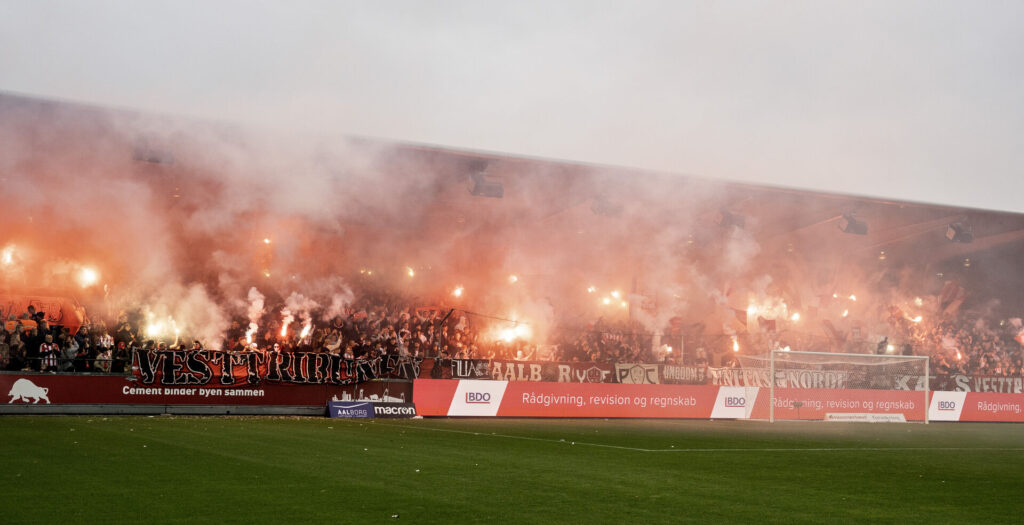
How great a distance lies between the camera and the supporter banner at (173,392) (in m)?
14.9

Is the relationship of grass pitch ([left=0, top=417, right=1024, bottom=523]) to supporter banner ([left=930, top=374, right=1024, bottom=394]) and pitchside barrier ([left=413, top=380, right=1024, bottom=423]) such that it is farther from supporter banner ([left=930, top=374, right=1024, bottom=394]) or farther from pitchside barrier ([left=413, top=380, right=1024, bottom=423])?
supporter banner ([left=930, top=374, right=1024, bottom=394])

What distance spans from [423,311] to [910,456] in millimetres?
17372

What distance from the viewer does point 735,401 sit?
20266 millimetres

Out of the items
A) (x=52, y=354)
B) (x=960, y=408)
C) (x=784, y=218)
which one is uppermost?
(x=784, y=218)

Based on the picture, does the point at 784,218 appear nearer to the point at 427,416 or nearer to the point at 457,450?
the point at 427,416

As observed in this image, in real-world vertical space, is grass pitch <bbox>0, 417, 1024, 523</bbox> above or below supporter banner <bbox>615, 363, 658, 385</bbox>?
below

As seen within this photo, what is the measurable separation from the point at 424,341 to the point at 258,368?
6.07m

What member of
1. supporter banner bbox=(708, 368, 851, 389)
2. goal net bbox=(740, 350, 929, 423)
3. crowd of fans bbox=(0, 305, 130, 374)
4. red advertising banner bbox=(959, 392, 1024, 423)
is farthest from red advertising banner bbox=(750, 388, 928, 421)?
crowd of fans bbox=(0, 305, 130, 374)

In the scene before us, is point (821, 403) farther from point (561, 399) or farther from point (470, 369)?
point (470, 369)

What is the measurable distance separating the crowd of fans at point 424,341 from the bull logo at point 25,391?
156 cm

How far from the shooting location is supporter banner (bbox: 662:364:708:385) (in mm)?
19781

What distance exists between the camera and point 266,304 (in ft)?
81.8

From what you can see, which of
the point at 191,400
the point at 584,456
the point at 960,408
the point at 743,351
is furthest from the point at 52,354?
the point at 960,408

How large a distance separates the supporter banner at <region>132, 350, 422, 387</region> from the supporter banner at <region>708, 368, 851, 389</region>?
754 cm
